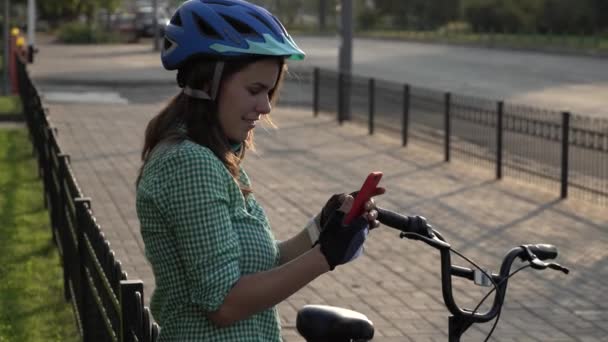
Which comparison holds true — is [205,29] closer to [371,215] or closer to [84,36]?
[371,215]

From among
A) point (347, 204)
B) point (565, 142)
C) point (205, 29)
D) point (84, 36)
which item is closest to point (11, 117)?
point (565, 142)

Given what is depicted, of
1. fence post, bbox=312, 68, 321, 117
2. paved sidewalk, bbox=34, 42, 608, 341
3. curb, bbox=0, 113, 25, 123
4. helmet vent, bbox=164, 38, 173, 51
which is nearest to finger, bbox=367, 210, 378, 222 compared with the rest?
helmet vent, bbox=164, 38, 173, 51

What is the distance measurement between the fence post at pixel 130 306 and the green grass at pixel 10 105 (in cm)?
1748

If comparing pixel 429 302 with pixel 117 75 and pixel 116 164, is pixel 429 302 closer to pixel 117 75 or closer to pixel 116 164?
pixel 116 164

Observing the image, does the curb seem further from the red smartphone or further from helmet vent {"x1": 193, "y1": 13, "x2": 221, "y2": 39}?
the red smartphone

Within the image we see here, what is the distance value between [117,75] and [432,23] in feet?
156

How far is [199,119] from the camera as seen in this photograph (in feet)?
10.7

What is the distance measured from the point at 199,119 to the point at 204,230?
0.34 metres

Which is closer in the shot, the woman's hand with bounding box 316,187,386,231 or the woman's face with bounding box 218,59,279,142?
the woman's hand with bounding box 316,187,386,231

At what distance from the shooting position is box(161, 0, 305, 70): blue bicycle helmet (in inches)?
127

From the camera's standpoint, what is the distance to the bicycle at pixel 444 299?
10.1 ft

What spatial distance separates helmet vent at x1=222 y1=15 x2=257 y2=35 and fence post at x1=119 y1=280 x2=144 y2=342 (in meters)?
1.11

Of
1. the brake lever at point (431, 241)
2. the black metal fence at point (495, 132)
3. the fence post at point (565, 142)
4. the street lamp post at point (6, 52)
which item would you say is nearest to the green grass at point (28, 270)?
the brake lever at point (431, 241)

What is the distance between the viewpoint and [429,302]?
847 cm
